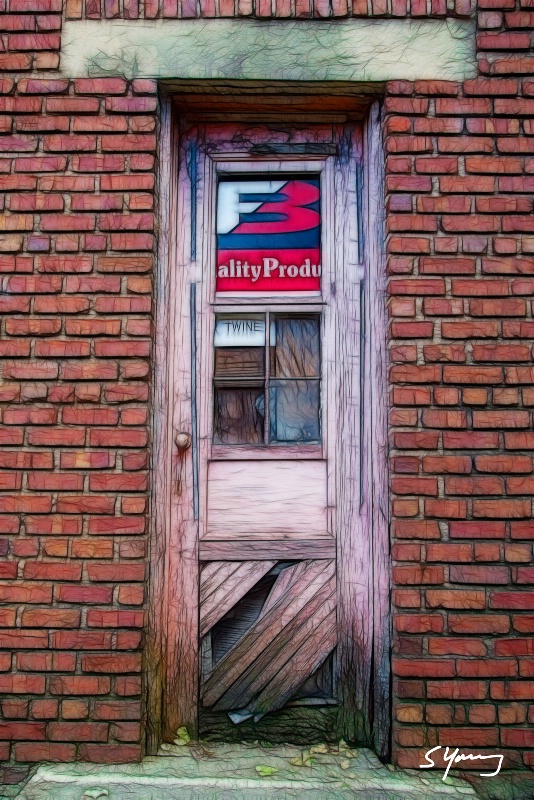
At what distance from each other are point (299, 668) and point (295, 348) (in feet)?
4.55

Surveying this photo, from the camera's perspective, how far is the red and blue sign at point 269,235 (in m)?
3.06

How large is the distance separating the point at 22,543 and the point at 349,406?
1461 mm

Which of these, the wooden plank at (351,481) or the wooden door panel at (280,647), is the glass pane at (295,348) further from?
the wooden door panel at (280,647)

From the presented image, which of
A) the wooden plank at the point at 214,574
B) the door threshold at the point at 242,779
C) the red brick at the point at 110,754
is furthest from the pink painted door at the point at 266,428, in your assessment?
the red brick at the point at 110,754

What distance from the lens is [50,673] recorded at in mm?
2613

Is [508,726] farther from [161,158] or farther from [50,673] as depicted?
[161,158]

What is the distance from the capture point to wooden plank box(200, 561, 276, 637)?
2.88 metres

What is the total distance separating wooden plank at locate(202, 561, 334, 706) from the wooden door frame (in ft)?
0.28

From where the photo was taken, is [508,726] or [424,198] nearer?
[508,726]

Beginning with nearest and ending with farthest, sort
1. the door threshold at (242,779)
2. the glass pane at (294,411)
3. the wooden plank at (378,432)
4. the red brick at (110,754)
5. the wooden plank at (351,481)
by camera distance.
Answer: the door threshold at (242,779), the red brick at (110,754), the wooden plank at (378,432), the wooden plank at (351,481), the glass pane at (294,411)

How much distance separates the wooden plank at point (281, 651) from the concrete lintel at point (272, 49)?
220cm

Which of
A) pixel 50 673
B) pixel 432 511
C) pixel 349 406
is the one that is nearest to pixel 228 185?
pixel 349 406

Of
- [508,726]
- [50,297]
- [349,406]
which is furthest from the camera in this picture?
[349,406]

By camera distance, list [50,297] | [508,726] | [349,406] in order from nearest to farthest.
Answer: [508,726] → [50,297] → [349,406]
